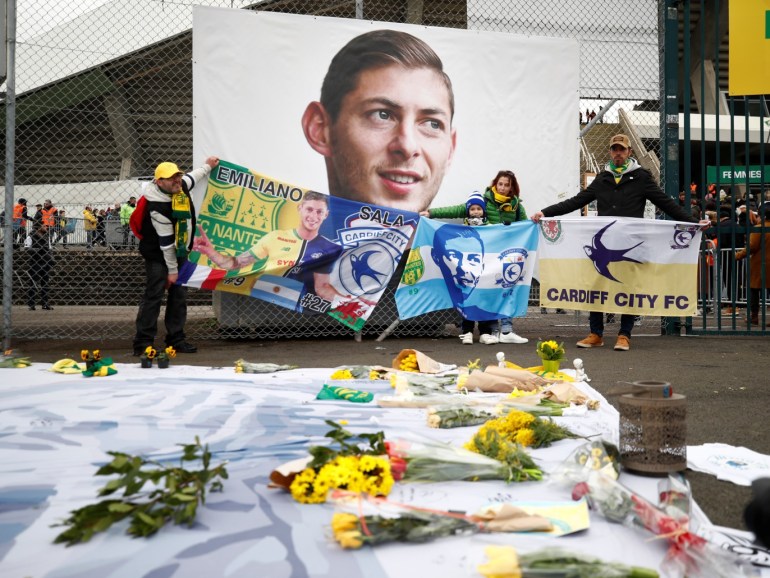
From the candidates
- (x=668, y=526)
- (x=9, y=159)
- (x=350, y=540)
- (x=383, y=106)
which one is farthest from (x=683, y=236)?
(x=9, y=159)

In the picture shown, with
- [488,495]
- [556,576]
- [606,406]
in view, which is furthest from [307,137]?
[556,576]

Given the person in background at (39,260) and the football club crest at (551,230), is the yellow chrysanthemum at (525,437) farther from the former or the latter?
the person in background at (39,260)

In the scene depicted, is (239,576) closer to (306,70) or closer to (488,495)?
(488,495)

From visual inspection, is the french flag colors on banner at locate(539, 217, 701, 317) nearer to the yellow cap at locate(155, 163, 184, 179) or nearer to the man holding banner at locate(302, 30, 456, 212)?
the man holding banner at locate(302, 30, 456, 212)

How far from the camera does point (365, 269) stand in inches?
335

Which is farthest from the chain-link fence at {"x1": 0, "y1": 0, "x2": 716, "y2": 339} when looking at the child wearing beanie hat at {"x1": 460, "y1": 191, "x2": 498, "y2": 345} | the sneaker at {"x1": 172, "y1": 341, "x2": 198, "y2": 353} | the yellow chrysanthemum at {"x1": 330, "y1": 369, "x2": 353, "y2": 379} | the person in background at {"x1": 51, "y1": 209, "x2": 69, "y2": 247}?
the yellow chrysanthemum at {"x1": 330, "y1": 369, "x2": 353, "y2": 379}

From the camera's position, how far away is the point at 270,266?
823cm

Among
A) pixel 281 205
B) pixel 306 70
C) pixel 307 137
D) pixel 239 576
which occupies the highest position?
pixel 306 70

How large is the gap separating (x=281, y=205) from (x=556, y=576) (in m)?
6.99

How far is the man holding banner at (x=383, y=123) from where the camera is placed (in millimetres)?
9039

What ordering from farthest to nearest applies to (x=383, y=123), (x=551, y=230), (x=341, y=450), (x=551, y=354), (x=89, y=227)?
(x=89, y=227) < (x=383, y=123) < (x=551, y=230) < (x=551, y=354) < (x=341, y=450)

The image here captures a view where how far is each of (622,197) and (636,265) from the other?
2.72 ft

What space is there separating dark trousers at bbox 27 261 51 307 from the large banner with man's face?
6263mm

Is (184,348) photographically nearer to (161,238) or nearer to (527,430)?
(161,238)
